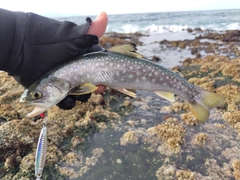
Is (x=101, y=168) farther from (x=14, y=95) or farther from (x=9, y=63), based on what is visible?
(x=14, y=95)

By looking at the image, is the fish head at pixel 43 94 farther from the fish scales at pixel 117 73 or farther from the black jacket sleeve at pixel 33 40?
the black jacket sleeve at pixel 33 40

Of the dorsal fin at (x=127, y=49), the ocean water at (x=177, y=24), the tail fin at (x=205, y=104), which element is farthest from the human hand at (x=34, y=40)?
the ocean water at (x=177, y=24)

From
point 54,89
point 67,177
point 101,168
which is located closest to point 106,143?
point 101,168

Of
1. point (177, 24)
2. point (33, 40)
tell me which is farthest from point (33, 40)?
point (177, 24)

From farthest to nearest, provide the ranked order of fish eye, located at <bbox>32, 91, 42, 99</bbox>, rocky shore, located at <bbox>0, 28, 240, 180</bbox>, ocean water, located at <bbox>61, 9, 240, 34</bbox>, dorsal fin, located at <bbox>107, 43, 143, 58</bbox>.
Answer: ocean water, located at <bbox>61, 9, 240, 34</bbox> → rocky shore, located at <bbox>0, 28, 240, 180</bbox> → dorsal fin, located at <bbox>107, 43, 143, 58</bbox> → fish eye, located at <bbox>32, 91, 42, 99</bbox>

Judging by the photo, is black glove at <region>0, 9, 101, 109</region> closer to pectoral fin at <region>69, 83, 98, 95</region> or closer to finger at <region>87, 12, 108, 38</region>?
finger at <region>87, 12, 108, 38</region>

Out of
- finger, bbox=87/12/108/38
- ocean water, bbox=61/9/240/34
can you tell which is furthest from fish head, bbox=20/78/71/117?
ocean water, bbox=61/9/240/34
